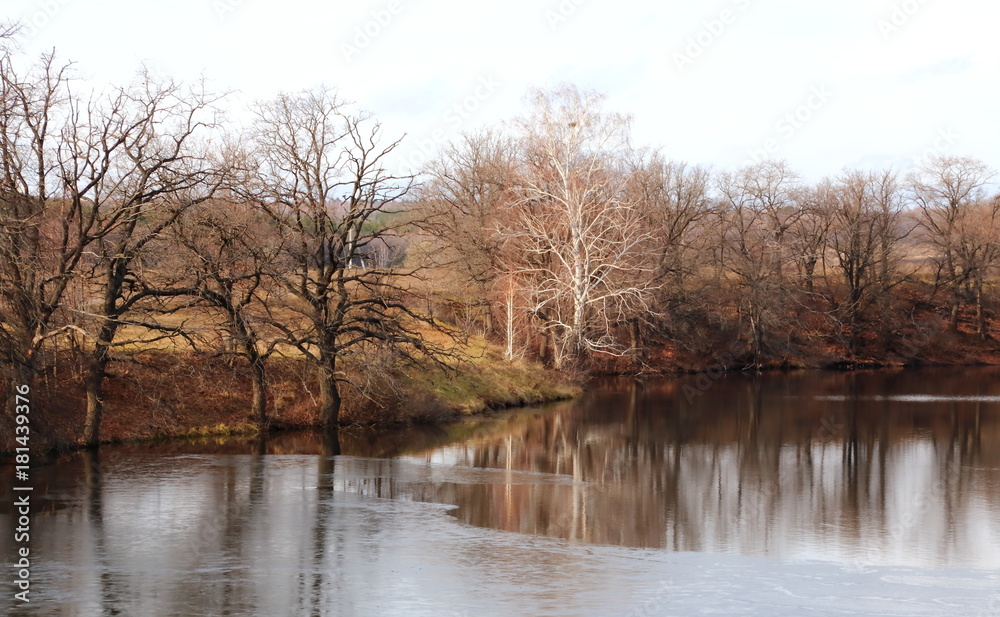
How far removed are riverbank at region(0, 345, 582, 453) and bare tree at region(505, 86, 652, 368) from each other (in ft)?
30.8

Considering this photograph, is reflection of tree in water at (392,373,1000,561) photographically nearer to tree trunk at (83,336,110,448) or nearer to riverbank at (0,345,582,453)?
riverbank at (0,345,582,453)

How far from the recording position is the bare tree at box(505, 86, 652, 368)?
4288 cm

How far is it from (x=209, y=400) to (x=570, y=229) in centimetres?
2017

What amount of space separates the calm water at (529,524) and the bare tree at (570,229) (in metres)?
12.6

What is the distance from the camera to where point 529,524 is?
17172 mm

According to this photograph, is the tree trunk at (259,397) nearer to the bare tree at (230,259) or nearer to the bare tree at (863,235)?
the bare tree at (230,259)

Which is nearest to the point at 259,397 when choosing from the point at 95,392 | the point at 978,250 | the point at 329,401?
the point at 329,401

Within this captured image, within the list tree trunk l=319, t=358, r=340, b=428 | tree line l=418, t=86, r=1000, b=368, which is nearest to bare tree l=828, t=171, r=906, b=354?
tree line l=418, t=86, r=1000, b=368

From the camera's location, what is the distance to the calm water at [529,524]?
40.5 ft

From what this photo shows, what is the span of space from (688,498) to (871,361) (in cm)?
4574

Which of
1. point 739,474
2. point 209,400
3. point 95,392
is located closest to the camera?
point 739,474

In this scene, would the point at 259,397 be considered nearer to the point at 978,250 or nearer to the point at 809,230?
the point at 809,230

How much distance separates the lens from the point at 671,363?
56969 millimetres

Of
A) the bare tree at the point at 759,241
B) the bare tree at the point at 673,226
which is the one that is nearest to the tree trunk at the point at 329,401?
the bare tree at the point at 673,226
